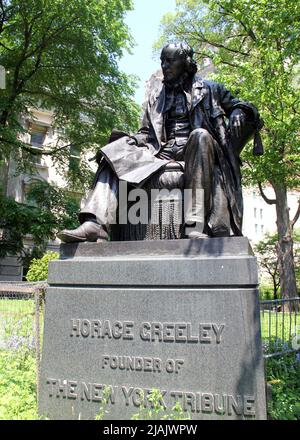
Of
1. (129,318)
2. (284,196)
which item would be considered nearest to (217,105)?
(129,318)

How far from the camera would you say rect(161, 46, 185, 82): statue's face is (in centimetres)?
466

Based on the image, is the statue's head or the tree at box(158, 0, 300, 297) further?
the tree at box(158, 0, 300, 297)

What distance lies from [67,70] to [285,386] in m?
16.9

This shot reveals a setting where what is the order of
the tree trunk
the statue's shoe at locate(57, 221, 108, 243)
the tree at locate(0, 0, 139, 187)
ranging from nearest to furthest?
the statue's shoe at locate(57, 221, 108, 243) < the tree at locate(0, 0, 139, 187) < the tree trunk

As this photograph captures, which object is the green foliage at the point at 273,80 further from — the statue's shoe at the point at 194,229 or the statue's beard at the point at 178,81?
the statue's shoe at the point at 194,229

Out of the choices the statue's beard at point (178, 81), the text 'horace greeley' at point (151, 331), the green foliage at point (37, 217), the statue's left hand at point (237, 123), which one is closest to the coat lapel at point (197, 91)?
the statue's beard at point (178, 81)

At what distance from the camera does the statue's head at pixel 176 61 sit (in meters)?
4.66

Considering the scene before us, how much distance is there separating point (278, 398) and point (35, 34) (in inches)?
686

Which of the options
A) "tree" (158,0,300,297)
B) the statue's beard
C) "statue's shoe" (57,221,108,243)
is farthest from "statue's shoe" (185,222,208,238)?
"tree" (158,0,300,297)

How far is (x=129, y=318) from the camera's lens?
3.46 m

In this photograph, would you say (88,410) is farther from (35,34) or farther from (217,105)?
(35,34)

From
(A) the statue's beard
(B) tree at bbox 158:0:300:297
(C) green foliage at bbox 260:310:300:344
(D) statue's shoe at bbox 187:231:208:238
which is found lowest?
(C) green foliage at bbox 260:310:300:344

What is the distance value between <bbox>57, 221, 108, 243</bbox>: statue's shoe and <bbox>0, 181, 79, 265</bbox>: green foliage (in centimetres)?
1550

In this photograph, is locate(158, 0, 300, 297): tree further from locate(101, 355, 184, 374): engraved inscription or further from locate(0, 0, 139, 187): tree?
locate(101, 355, 184, 374): engraved inscription
